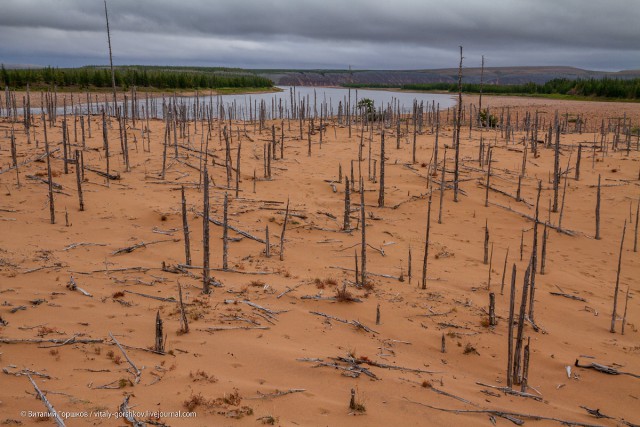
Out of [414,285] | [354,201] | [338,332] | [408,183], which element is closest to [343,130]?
[408,183]

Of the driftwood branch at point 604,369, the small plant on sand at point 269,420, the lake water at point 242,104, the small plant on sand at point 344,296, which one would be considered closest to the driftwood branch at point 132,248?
the small plant on sand at point 344,296

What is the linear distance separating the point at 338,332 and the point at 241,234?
4631 millimetres

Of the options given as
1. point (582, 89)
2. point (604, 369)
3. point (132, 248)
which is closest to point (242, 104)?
point (582, 89)

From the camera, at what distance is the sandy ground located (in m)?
4.98

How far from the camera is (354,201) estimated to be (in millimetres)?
14602

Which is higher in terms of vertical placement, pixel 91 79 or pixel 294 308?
pixel 91 79

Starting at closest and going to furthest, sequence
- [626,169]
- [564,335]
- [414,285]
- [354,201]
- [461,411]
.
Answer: [461,411]
[564,335]
[414,285]
[354,201]
[626,169]

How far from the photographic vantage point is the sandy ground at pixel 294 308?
16.3 ft

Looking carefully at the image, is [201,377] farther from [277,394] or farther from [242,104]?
[242,104]

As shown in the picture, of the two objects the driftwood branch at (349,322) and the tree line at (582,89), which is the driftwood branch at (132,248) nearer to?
the driftwood branch at (349,322)

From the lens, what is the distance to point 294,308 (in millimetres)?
7504

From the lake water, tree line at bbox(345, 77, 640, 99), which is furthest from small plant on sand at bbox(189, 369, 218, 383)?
tree line at bbox(345, 77, 640, 99)

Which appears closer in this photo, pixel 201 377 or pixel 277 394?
pixel 277 394

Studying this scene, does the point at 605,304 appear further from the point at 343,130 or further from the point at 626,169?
the point at 343,130
